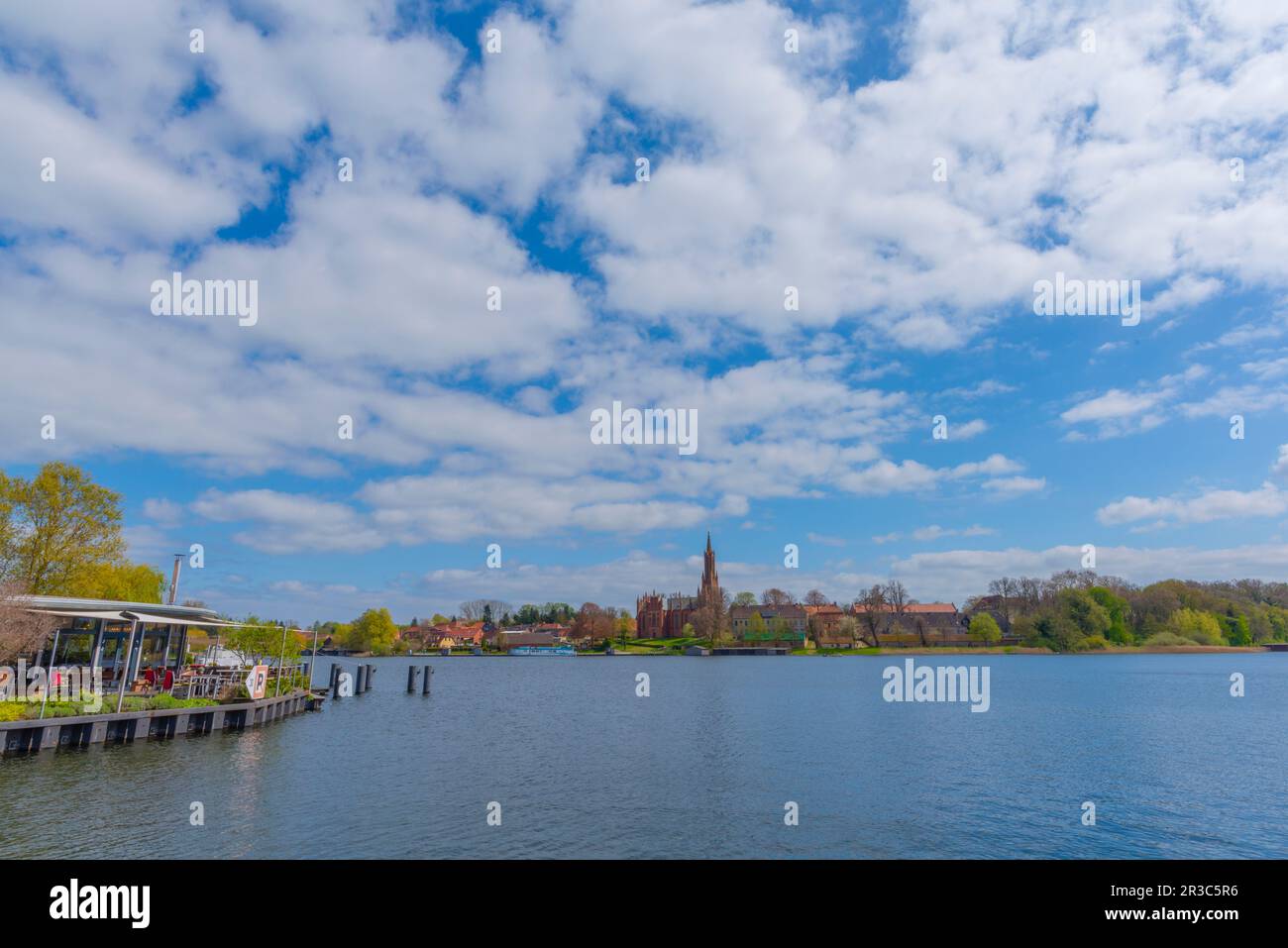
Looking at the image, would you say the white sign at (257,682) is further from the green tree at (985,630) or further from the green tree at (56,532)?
the green tree at (985,630)

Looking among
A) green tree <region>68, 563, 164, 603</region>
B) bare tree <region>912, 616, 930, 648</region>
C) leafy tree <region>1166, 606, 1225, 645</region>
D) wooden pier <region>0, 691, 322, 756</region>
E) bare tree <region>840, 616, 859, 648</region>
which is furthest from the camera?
bare tree <region>840, 616, 859, 648</region>

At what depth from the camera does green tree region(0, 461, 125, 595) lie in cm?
5359

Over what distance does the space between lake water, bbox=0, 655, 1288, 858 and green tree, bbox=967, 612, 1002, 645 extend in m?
123

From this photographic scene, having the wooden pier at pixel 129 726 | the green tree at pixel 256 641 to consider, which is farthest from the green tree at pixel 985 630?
the wooden pier at pixel 129 726

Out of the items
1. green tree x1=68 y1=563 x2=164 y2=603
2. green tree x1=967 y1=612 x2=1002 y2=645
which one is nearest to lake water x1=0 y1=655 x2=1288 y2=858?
green tree x1=68 y1=563 x2=164 y2=603

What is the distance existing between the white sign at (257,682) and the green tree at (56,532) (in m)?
20.5

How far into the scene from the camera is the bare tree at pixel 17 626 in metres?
35.4

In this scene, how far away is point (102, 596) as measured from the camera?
209 ft

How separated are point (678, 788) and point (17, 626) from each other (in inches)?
1353

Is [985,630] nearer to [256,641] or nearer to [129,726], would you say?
[256,641]

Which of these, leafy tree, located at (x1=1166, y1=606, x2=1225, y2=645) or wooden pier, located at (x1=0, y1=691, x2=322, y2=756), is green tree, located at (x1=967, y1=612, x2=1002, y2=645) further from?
wooden pier, located at (x1=0, y1=691, x2=322, y2=756)

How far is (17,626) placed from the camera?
1438 inches
